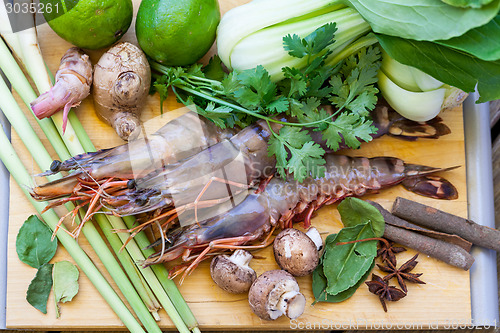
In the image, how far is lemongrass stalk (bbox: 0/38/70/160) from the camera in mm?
1485

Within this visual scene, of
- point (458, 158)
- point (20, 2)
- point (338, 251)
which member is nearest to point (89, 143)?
point (20, 2)

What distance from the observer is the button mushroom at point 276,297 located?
4.60ft

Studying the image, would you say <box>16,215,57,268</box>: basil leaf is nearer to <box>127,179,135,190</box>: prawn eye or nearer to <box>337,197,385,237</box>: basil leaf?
<box>127,179,135,190</box>: prawn eye

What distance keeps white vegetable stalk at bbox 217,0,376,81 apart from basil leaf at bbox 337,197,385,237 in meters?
0.47

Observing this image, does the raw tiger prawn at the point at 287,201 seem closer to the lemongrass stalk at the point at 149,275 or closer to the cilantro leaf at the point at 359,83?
the lemongrass stalk at the point at 149,275

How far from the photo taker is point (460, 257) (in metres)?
1.56

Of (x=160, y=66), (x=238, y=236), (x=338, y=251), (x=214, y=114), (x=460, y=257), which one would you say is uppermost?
(x=160, y=66)

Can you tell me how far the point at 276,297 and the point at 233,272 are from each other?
0.50 ft

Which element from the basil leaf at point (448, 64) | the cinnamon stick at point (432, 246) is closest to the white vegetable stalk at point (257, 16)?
the basil leaf at point (448, 64)

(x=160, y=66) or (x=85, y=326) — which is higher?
(x=160, y=66)

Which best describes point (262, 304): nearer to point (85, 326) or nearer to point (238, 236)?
point (238, 236)

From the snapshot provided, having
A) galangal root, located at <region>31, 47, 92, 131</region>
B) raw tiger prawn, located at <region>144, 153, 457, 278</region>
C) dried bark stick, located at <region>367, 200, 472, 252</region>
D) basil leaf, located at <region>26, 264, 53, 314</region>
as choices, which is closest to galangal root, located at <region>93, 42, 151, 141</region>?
galangal root, located at <region>31, 47, 92, 131</region>

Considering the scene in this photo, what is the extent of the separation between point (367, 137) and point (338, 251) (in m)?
0.38

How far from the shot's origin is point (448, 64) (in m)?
1.31
